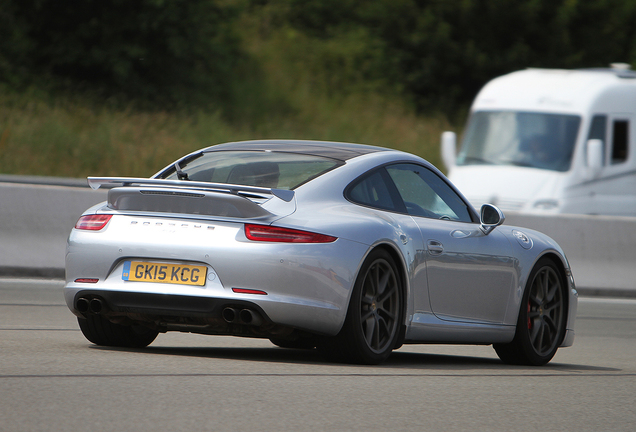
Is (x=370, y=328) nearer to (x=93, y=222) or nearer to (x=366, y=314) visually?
(x=366, y=314)

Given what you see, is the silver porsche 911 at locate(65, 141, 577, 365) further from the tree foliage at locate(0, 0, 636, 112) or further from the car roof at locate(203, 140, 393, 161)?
the tree foliage at locate(0, 0, 636, 112)

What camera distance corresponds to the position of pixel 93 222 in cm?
679

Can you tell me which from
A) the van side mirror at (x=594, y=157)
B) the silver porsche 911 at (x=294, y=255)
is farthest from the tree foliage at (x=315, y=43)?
the silver porsche 911 at (x=294, y=255)

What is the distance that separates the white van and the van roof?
16mm

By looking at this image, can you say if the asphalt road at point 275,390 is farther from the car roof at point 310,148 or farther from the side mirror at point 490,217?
the car roof at point 310,148

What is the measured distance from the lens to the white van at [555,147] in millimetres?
17531

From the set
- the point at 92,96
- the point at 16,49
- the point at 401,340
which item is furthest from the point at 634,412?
the point at 16,49

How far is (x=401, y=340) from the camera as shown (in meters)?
7.08

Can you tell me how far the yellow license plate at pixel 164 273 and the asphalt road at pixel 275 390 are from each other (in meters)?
0.47

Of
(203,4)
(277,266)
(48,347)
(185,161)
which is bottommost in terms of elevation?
(48,347)

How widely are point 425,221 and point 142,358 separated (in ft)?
6.53

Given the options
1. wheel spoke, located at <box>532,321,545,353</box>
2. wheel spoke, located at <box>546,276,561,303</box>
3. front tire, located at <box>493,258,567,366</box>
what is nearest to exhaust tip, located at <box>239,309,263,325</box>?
front tire, located at <box>493,258,567,366</box>

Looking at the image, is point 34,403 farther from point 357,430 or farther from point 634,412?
point 634,412

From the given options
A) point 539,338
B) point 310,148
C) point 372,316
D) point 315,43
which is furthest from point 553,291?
point 315,43
